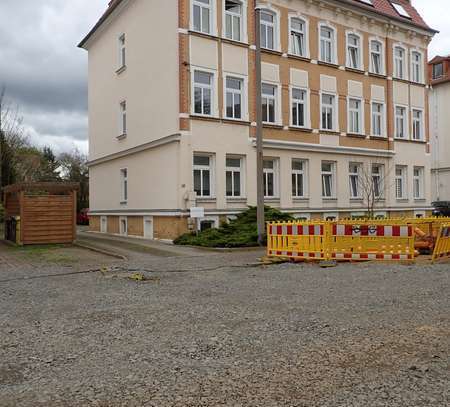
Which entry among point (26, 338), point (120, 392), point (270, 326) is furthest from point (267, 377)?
point (26, 338)

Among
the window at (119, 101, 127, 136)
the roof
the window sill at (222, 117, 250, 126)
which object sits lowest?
the window sill at (222, 117, 250, 126)

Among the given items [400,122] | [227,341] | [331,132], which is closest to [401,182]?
[400,122]

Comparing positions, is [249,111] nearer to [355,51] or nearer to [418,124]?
[355,51]

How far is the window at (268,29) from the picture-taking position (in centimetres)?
2325

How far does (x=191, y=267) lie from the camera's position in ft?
41.7

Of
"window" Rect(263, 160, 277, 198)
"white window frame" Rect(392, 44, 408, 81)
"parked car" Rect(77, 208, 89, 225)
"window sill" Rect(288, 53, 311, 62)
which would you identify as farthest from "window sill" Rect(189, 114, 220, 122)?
"parked car" Rect(77, 208, 89, 225)

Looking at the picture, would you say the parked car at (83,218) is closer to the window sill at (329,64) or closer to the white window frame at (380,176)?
the white window frame at (380,176)

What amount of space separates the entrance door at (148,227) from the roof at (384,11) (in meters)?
10.6

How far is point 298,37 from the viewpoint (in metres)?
24.7

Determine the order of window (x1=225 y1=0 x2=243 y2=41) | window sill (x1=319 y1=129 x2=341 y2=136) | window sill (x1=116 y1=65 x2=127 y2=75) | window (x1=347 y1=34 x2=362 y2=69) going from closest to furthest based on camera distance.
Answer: window (x1=225 y1=0 x2=243 y2=41) → window sill (x1=319 y1=129 x2=341 y2=136) → window sill (x1=116 y1=65 x2=127 y2=75) → window (x1=347 y1=34 x2=362 y2=69)

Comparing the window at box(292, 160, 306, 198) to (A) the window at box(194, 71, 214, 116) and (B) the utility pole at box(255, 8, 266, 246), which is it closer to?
(A) the window at box(194, 71, 214, 116)

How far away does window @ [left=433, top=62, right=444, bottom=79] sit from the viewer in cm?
4495

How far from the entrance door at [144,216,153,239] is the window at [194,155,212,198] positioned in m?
2.75

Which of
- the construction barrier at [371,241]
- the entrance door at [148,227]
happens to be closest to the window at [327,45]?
the entrance door at [148,227]
